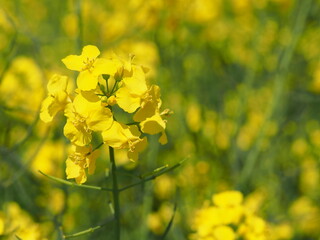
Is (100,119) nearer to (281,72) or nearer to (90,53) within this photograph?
(90,53)

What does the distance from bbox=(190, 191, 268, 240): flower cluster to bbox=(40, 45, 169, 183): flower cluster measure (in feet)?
1.38

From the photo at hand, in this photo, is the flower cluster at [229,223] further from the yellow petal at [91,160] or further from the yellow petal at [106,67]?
the yellow petal at [106,67]

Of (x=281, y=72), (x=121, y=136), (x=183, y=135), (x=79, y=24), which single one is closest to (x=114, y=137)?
(x=121, y=136)

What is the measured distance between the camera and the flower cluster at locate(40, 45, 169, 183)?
3.06 feet

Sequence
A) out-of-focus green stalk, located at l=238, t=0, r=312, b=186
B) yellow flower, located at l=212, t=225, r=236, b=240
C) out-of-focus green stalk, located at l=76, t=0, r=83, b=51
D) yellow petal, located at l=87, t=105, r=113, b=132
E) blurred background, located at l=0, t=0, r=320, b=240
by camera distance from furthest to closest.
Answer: out-of-focus green stalk, located at l=238, t=0, r=312, b=186
blurred background, located at l=0, t=0, r=320, b=240
out-of-focus green stalk, located at l=76, t=0, r=83, b=51
yellow flower, located at l=212, t=225, r=236, b=240
yellow petal, located at l=87, t=105, r=113, b=132

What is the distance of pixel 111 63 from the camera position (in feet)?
3.19

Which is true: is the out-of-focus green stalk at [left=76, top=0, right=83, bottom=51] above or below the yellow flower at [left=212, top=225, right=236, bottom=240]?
above

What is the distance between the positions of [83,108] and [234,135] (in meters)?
1.10

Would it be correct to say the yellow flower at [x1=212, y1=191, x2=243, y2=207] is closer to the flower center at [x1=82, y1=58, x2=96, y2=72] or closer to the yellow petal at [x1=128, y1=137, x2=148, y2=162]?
the yellow petal at [x1=128, y1=137, x2=148, y2=162]

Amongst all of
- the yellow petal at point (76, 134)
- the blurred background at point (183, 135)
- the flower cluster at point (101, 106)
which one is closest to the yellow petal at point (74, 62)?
the flower cluster at point (101, 106)

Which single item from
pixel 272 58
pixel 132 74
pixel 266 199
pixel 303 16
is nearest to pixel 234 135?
pixel 266 199

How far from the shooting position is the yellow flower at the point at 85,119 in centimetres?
92

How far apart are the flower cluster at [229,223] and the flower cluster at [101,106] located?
42 cm

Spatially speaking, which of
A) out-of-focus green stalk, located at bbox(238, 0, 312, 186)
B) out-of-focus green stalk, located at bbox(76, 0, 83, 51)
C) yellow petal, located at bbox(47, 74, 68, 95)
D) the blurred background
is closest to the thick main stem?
yellow petal, located at bbox(47, 74, 68, 95)
